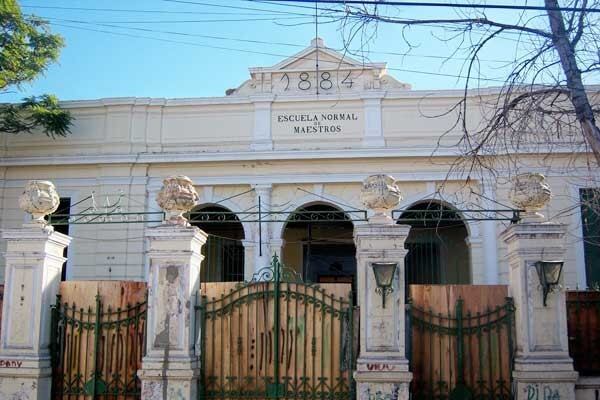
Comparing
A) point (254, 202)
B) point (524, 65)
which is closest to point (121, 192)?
point (254, 202)

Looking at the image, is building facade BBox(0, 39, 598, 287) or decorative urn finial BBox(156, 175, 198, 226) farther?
building facade BBox(0, 39, 598, 287)

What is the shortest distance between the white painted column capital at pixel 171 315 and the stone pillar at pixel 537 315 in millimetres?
4104

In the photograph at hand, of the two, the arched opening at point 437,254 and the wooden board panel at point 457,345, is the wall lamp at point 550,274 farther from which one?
the arched opening at point 437,254

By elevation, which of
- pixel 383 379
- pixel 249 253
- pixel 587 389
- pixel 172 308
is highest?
pixel 249 253

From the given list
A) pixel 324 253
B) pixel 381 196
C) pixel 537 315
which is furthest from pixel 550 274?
pixel 324 253

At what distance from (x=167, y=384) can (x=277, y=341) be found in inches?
58.3

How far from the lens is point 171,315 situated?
29.3 feet

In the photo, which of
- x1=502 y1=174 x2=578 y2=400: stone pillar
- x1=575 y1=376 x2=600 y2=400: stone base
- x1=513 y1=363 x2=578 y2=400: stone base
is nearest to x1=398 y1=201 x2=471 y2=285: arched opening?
x1=502 y1=174 x2=578 y2=400: stone pillar

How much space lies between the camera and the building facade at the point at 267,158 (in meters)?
17.2

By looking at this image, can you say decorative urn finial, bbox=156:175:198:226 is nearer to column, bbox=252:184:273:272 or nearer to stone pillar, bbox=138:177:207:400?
stone pillar, bbox=138:177:207:400

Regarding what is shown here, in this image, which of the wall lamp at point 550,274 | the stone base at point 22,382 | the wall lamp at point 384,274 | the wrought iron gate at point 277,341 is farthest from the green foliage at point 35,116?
the wall lamp at point 550,274

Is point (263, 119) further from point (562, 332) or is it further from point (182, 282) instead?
point (562, 332)

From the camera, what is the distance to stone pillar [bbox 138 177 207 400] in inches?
344

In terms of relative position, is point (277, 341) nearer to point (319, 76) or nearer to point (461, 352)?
point (461, 352)
